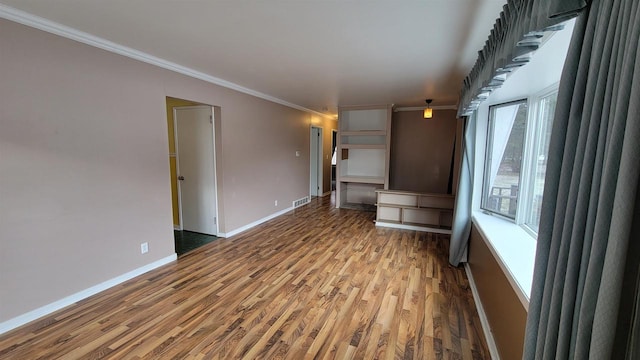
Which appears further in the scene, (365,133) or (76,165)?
(365,133)

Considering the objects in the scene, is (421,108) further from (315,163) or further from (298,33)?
(298,33)

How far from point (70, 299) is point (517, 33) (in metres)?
3.85

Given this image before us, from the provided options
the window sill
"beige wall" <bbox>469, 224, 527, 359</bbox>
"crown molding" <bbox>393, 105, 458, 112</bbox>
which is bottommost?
"beige wall" <bbox>469, 224, 527, 359</bbox>

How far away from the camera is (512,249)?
206 centimetres

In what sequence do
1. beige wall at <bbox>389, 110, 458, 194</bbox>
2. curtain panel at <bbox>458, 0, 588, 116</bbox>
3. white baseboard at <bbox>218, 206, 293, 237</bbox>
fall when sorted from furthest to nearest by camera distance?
beige wall at <bbox>389, 110, 458, 194</bbox> < white baseboard at <bbox>218, 206, 293, 237</bbox> < curtain panel at <bbox>458, 0, 588, 116</bbox>

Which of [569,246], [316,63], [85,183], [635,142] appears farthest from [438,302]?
[85,183]

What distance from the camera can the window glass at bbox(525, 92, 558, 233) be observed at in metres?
2.28

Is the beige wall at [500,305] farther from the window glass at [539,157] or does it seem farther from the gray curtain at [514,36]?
the gray curtain at [514,36]

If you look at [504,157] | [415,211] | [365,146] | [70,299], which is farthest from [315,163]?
[70,299]

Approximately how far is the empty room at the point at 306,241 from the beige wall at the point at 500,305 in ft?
0.07

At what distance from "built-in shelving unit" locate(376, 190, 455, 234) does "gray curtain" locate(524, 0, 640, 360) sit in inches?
156

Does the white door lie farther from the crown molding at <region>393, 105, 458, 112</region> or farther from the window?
the crown molding at <region>393, 105, 458, 112</region>

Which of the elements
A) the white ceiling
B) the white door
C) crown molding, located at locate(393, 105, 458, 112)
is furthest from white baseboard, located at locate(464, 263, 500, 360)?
crown molding, located at locate(393, 105, 458, 112)

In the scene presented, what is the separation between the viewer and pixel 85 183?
8.00 ft
